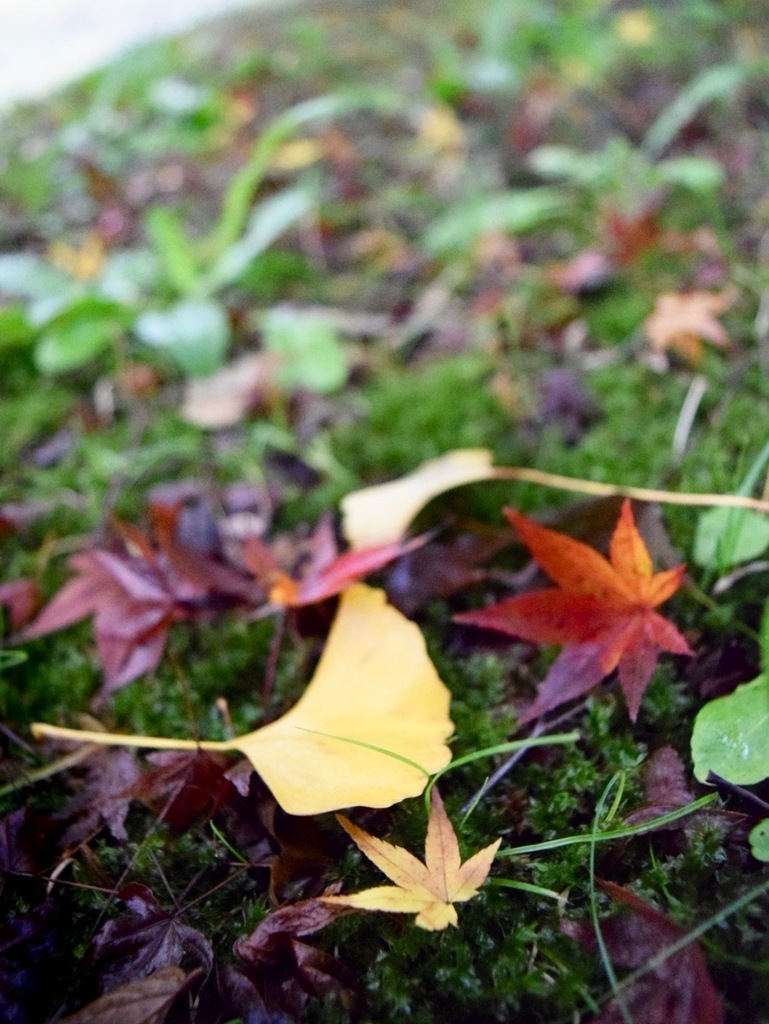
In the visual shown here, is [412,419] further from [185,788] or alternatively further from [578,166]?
[578,166]

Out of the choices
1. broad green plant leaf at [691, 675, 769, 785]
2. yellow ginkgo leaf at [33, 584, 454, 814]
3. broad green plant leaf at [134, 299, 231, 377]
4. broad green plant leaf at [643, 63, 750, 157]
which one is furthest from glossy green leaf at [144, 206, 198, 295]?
broad green plant leaf at [691, 675, 769, 785]

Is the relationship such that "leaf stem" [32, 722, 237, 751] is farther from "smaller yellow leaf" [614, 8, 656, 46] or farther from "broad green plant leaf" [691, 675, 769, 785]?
"smaller yellow leaf" [614, 8, 656, 46]

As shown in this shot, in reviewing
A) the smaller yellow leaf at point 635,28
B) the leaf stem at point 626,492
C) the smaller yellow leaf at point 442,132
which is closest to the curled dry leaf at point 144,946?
the leaf stem at point 626,492

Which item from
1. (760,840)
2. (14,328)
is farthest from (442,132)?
(760,840)

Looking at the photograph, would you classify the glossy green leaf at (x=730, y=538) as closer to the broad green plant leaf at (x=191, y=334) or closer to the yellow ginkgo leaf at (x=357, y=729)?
the yellow ginkgo leaf at (x=357, y=729)

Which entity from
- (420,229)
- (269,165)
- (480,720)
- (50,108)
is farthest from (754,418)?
(50,108)

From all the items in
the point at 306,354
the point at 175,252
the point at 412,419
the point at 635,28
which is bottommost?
the point at 412,419
